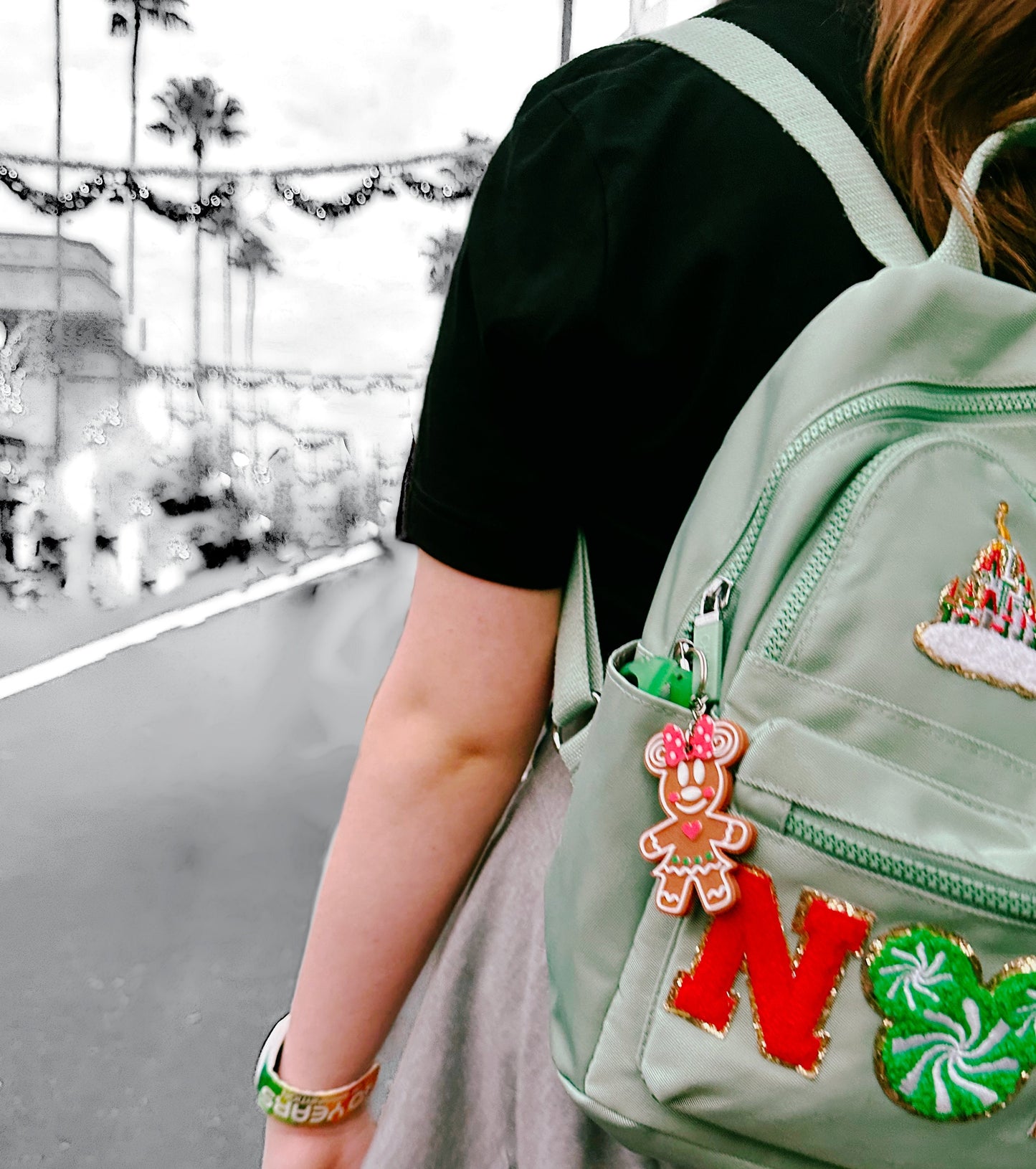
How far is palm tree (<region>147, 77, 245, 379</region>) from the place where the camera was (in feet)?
15.5

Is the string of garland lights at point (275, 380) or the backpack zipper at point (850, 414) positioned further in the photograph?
the string of garland lights at point (275, 380)

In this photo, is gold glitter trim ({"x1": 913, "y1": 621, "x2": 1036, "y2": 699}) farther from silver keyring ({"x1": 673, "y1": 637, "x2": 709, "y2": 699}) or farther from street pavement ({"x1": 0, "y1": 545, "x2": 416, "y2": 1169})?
street pavement ({"x1": 0, "y1": 545, "x2": 416, "y2": 1169})

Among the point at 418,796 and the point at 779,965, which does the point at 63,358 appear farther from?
the point at 779,965

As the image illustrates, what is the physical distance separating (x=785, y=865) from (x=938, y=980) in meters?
Result: 0.07

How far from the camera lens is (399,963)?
0.55 metres

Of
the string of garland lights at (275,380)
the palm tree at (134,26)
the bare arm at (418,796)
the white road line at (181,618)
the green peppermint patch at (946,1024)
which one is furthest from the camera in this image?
the string of garland lights at (275,380)

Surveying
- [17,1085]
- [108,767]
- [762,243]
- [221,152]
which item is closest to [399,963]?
[762,243]

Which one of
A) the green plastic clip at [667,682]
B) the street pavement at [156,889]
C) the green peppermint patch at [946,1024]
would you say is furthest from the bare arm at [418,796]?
the street pavement at [156,889]

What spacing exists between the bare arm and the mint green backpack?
98 mm

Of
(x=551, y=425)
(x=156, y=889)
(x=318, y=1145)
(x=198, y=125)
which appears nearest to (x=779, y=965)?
(x=551, y=425)

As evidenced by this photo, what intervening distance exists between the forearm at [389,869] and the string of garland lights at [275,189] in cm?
387

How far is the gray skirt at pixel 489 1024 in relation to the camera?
521mm

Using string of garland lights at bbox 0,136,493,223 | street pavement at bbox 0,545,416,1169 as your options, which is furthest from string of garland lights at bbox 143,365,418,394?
street pavement at bbox 0,545,416,1169

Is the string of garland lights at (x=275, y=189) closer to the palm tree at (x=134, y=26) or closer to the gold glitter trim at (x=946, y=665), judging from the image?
the palm tree at (x=134, y=26)
